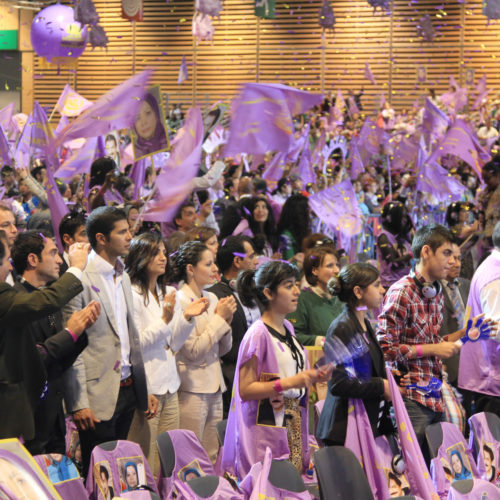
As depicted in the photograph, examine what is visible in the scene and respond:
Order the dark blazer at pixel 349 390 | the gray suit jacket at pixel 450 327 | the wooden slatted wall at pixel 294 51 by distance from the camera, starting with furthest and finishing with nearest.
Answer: the wooden slatted wall at pixel 294 51, the gray suit jacket at pixel 450 327, the dark blazer at pixel 349 390

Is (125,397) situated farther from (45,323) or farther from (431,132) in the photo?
(431,132)

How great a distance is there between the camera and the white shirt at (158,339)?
3.47 metres

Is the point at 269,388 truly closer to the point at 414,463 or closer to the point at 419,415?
the point at 414,463

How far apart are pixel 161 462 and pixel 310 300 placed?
1.47 meters

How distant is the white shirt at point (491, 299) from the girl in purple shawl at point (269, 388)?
40.0 inches

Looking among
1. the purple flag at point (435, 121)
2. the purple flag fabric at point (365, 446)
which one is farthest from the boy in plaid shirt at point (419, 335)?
the purple flag at point (435, 121)

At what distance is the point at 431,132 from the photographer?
9180 mm

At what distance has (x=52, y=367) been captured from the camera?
3061 mm

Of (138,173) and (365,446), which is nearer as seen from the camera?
(365,446)

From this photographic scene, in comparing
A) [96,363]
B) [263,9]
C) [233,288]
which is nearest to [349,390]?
[96,363]

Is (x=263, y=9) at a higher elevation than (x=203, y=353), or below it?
higher

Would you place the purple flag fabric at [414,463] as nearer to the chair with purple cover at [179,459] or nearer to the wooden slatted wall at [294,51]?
the chair with purple cover at [179,459]

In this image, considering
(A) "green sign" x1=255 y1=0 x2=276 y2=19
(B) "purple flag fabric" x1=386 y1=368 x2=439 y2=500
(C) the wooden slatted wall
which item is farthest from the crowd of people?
(C) the wooden slatted wall

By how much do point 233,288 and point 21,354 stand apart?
1574 mm
